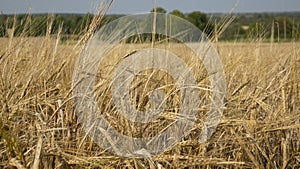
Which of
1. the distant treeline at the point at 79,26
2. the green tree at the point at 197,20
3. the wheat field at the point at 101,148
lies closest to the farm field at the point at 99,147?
the wheat field at the point at 101,148

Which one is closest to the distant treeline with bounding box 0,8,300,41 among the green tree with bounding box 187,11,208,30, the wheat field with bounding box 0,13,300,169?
the green tree with bounding box 187,11,208,30

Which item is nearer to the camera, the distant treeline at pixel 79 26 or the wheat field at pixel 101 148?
the wheat field at pixel 101 148

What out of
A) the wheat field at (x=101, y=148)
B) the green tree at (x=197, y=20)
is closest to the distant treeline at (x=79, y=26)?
the green tree at (x=197, y=20)

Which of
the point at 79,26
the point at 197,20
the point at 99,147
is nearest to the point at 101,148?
the point at 99,147

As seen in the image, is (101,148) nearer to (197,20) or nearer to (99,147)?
(99,147)

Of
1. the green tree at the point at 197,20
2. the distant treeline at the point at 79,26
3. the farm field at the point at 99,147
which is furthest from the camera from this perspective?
the green tree at the point at 197,20

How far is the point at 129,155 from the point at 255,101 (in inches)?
15.8

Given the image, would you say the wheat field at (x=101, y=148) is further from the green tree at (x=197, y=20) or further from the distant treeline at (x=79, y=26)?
the green tree at (x=197, y=20)

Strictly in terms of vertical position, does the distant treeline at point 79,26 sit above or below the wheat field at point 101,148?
above

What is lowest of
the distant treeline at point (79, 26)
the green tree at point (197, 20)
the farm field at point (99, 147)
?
the farm field at point (99, 147)

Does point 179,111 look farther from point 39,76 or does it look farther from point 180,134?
point 39,76

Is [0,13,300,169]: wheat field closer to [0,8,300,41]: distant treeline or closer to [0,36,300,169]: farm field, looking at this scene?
[0,36,300,169]: farm field

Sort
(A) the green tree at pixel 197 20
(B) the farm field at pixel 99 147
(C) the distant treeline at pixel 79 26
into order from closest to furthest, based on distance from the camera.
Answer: (B) the farm field at pixel 99 147 < (C) the distant treeline at pixel 79 26 < (A) the green tree at pixel 197 20

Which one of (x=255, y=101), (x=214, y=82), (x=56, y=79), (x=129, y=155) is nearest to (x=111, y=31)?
(x=56, y=79)
